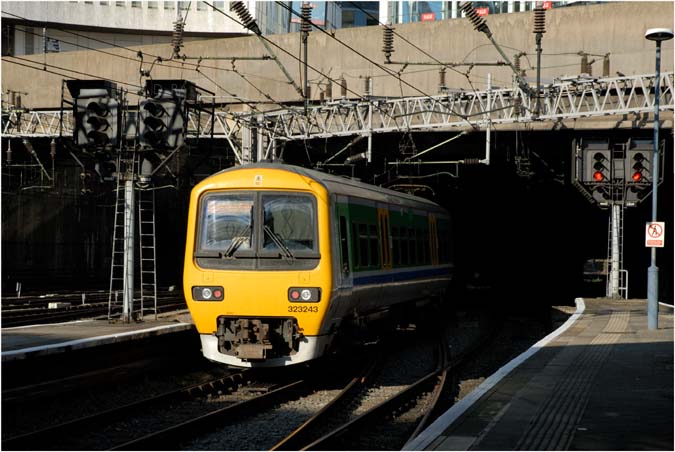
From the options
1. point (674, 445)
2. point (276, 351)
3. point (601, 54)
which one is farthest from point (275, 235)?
point (601, 54)

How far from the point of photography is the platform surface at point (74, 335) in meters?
12.4

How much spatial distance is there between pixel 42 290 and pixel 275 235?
84.7ft

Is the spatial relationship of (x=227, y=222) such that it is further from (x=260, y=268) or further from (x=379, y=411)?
(x=379, y=411)

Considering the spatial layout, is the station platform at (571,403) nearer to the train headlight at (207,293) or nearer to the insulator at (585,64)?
the train headlight at (207,293)

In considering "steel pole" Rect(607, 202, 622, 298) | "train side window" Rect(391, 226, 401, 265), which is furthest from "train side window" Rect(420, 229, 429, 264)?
"steel pole" Rect(607, 202, 622, 298)

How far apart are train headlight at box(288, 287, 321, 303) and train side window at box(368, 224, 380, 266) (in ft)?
8.17

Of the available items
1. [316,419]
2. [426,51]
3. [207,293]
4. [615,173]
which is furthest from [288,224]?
[426,51]

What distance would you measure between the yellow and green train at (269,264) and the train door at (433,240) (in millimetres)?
6644

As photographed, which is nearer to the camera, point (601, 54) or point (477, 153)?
point (601, 54)

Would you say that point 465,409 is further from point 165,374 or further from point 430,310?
point 430,310

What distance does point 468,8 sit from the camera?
20844mm

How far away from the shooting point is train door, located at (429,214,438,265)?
2103cm

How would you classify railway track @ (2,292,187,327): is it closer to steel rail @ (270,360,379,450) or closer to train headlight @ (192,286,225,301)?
train headlight @ (192,286,225,301)

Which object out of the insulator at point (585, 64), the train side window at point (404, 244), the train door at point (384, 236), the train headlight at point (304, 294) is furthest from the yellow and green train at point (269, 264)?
the insulator at point (585, 64)
